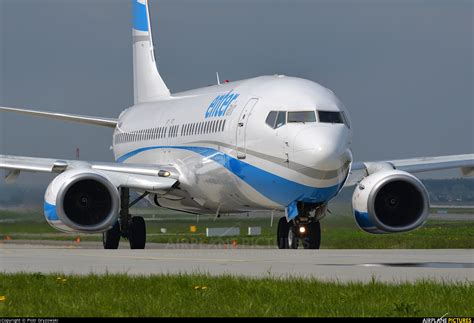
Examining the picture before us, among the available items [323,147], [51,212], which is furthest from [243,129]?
[51,212]

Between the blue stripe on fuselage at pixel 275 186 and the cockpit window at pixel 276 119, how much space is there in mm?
995

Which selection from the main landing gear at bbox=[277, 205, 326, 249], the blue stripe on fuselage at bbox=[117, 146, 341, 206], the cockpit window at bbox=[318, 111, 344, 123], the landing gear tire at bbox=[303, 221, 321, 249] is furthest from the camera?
the landing gear tire at bbox=[303, 221, 321, 249]

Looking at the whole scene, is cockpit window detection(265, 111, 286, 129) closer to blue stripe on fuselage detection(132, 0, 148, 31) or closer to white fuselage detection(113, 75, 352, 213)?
white fuselage detection(113, 75, 352, 213)

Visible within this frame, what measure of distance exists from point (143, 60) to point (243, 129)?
16.9 metres

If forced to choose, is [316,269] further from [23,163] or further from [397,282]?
[23,163]

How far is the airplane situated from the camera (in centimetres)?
2458

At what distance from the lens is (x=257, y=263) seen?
19.0 meters

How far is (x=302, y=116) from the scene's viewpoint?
82.1 feet

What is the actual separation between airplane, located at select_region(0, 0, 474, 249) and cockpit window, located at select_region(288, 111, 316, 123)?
0.08ft

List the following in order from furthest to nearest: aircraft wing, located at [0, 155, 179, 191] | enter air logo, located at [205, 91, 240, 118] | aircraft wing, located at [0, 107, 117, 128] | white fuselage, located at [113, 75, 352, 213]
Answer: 1. aircraft wing, located at [0, 107, 117, 128]
2. aircraft wing, located at [0, 155, 179, 191]
3. enter air logo, located at [205, 91, 240, 118]
4. white fuselage, located at [113, 75, 352, 213]

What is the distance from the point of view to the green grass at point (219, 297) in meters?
11.3

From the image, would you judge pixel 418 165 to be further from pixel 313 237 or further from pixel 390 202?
pixel 313 237

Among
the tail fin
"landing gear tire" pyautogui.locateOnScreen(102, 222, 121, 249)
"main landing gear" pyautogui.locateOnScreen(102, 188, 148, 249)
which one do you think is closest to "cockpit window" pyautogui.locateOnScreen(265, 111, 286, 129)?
"main landing gear" pyautogui.locateOnScreen(102, 188, 148, 249)

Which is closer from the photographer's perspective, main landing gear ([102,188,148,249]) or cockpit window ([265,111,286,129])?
cockpit window ([265,111,286,129])
